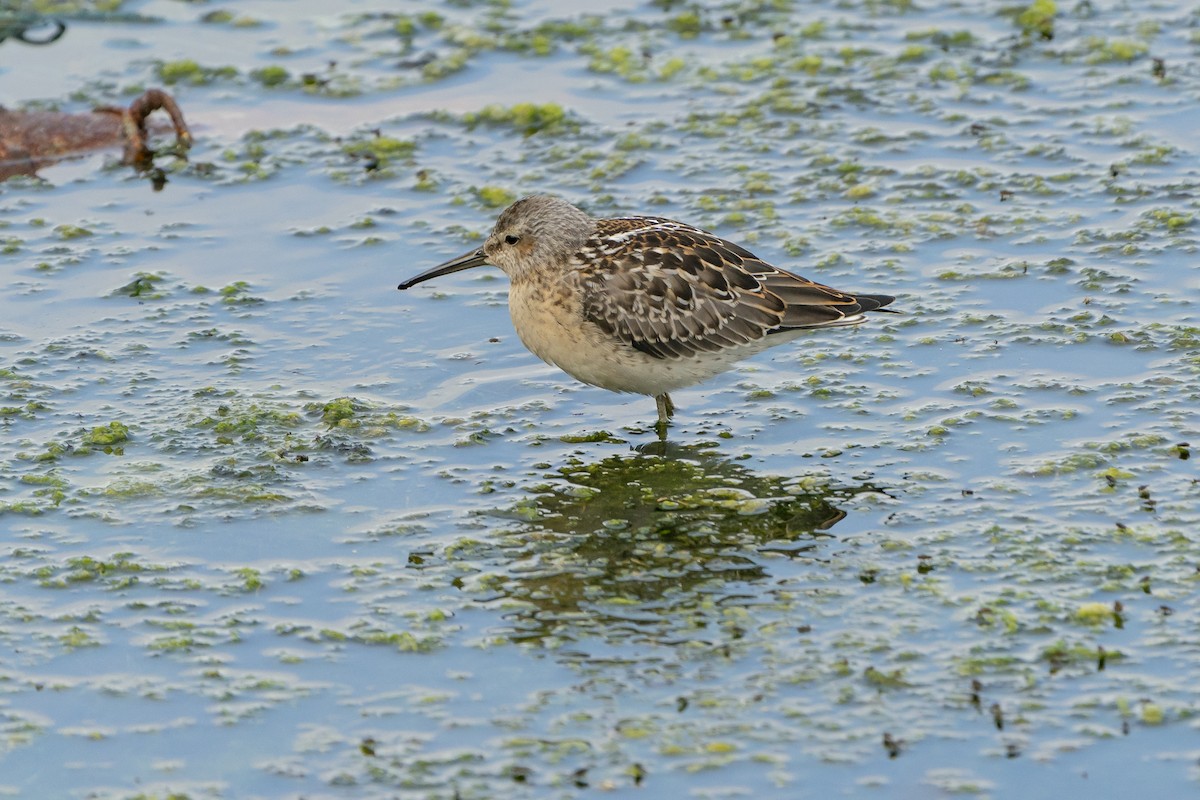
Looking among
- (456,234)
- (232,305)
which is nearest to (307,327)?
(232,305)

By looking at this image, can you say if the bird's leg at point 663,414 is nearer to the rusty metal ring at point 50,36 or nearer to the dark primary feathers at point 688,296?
the dark primary feathers at point 688,296

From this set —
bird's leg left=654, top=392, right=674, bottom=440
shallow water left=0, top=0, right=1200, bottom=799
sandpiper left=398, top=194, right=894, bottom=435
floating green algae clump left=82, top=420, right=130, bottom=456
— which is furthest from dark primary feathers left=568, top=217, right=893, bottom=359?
floating green algae clump left=82, top=420, right=130, bottom=456

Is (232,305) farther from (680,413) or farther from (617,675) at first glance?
(617,675)

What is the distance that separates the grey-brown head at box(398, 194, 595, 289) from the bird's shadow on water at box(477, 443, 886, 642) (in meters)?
1.07

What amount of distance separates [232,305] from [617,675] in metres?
4.40

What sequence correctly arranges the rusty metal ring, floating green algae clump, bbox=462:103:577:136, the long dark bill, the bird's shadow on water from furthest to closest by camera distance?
the rusty metal ring < floating green algae clump, bbox=462:103:577:136 < the long dark bill < the bird's shadow on water

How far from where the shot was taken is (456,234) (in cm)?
1033

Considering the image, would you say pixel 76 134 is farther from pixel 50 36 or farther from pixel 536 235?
pixel 536 235

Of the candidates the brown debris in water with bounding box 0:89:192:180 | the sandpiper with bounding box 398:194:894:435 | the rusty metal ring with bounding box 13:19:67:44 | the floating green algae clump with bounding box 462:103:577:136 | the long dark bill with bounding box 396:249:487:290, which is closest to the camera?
the sandpiper with bounding box 398:194:894:435

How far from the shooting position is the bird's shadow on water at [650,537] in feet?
21.8

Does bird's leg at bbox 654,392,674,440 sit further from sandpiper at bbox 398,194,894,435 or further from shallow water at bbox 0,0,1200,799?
shallow water at bbox 0,0,1200,799

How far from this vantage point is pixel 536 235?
27.4 ft

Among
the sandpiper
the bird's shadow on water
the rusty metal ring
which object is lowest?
the bird's shadow on water

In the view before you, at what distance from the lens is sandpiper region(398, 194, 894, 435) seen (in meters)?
8.05
